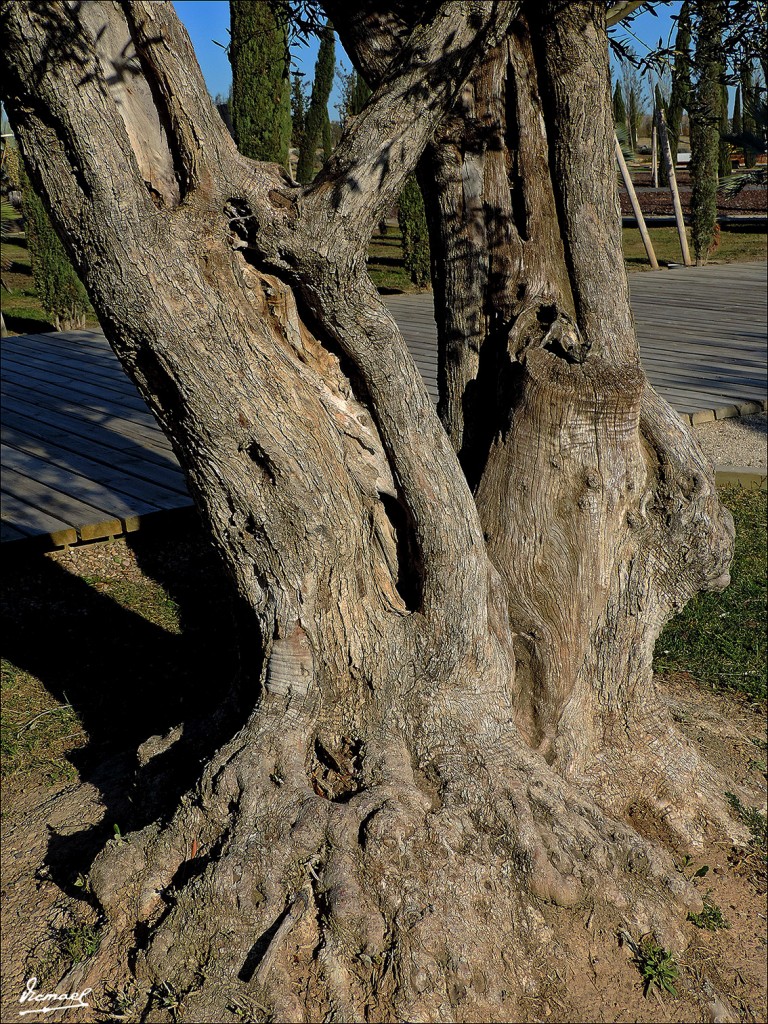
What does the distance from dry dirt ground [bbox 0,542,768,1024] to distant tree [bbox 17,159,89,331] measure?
11.5 metres

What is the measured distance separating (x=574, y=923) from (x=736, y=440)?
5651 millimetres

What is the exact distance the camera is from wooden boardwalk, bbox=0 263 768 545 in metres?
6.37

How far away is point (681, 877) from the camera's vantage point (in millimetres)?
2814

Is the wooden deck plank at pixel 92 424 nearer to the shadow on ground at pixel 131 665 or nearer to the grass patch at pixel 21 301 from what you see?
the shadow on ground at pixel 131 665

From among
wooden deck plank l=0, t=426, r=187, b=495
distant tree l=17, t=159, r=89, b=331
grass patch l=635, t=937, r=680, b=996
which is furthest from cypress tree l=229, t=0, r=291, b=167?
grass patch l=635, t=937, r=680, b=996

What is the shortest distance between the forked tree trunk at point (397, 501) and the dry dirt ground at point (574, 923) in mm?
89

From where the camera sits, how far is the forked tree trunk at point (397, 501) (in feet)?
7.90

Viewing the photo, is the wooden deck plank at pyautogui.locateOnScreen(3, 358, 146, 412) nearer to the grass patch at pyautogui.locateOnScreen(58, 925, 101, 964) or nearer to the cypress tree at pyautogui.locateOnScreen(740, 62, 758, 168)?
the grass patch at pyautogui.locateOnScreen(58, 925, 101, 964)

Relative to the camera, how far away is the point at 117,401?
9.19 meters

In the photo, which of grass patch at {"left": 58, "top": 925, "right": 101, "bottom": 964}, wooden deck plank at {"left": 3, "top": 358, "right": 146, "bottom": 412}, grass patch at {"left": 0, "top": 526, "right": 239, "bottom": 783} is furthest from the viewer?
wooden deck plank at {"left": 3, "top": 358, "right": 146, "bottom": 412}

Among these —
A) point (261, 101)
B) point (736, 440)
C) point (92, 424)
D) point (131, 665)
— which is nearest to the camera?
point (131, 665)

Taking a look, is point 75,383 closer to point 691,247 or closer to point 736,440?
point 736,440

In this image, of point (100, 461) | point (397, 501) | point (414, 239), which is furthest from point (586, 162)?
point (414, 239)

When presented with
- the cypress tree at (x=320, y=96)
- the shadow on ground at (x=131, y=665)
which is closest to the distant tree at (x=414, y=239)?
the cypress tree at (x=320, y=96)
